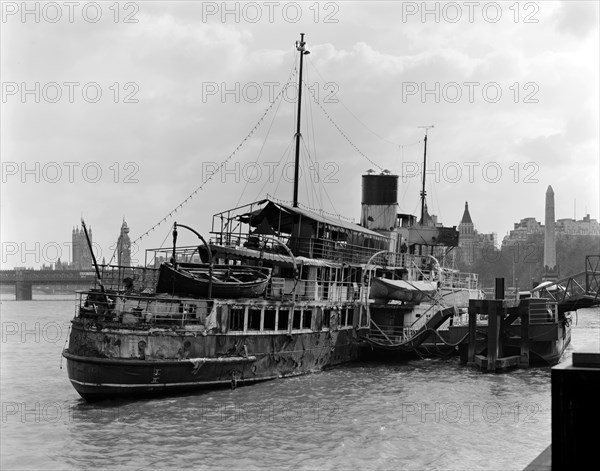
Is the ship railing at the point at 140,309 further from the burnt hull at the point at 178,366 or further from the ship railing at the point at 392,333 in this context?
the ship railing at the point at 392,333

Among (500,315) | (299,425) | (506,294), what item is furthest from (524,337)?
(506,294)

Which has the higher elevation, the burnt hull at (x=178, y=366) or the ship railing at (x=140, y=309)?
the ship railing at (x=140, y=309)

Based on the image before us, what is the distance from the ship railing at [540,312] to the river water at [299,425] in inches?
157

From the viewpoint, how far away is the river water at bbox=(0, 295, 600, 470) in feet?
57.5

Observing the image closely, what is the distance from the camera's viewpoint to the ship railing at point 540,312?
34.1 meters

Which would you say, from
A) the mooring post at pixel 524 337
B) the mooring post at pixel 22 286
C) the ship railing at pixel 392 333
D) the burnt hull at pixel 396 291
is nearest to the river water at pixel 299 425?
the mooring post at pixel 524 337

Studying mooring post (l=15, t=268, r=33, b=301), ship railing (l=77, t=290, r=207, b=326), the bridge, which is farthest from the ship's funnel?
mooring post (l=15, t=268, r=33, b=301)

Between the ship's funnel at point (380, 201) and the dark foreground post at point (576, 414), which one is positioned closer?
the dark foreground post at point (576, 414)

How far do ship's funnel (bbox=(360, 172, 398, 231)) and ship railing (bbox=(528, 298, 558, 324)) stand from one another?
1313 cm

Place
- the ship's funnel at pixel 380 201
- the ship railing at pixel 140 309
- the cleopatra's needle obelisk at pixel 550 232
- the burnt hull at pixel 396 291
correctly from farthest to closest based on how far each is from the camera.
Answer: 1. the cleopatra's needle obelisk at pixel 550 232
2. the ship's funnel at pixel 380 201
3. the burnt hull at pixel 396 291
4. the ship railing at pixel 140 309

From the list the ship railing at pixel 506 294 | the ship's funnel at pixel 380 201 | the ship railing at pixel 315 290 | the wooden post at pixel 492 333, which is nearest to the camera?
the ship railing at pixel 315 290

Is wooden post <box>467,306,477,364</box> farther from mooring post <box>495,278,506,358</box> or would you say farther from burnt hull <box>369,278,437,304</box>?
burnt hull <box>369,278,437,304</box>

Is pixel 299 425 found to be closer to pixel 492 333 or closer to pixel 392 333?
pixel 492 333

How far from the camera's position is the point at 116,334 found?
23.6m
